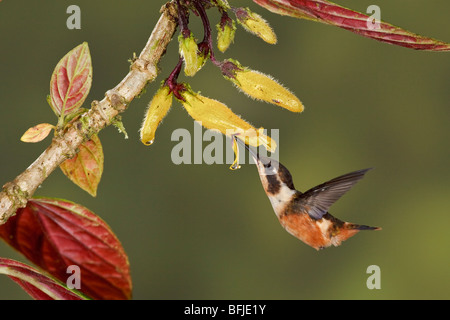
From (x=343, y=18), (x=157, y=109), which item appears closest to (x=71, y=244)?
(x=157, y=109)

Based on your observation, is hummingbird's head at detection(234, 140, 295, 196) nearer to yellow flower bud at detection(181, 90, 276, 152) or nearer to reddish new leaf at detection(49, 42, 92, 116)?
yellow flower bud at detection(181, 90, 276, 152)

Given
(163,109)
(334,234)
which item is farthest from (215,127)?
(334,234)

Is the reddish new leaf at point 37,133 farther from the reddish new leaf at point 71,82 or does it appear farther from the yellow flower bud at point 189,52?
the yellow flower bud at point 189,52

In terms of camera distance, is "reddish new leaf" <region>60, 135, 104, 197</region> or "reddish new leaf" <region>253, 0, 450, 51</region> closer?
"reddish new leaf" <region>253, 0, 450, 51</region>

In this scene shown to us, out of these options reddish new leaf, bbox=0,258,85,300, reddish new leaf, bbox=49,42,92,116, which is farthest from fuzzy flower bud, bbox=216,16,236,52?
reddish new leaf, bbox=0,258,85,300

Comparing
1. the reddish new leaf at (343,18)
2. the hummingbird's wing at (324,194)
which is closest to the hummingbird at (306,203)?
the hummingbird's wing at (324,194)

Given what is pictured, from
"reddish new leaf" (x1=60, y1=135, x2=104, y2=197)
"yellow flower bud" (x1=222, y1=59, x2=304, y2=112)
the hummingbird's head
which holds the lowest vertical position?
the hummingbird's head

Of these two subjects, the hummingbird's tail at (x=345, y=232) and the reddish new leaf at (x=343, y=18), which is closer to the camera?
the reddish new leaf at (x=343, y=18)

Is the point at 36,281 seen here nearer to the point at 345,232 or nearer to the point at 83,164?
the point at 83,164
